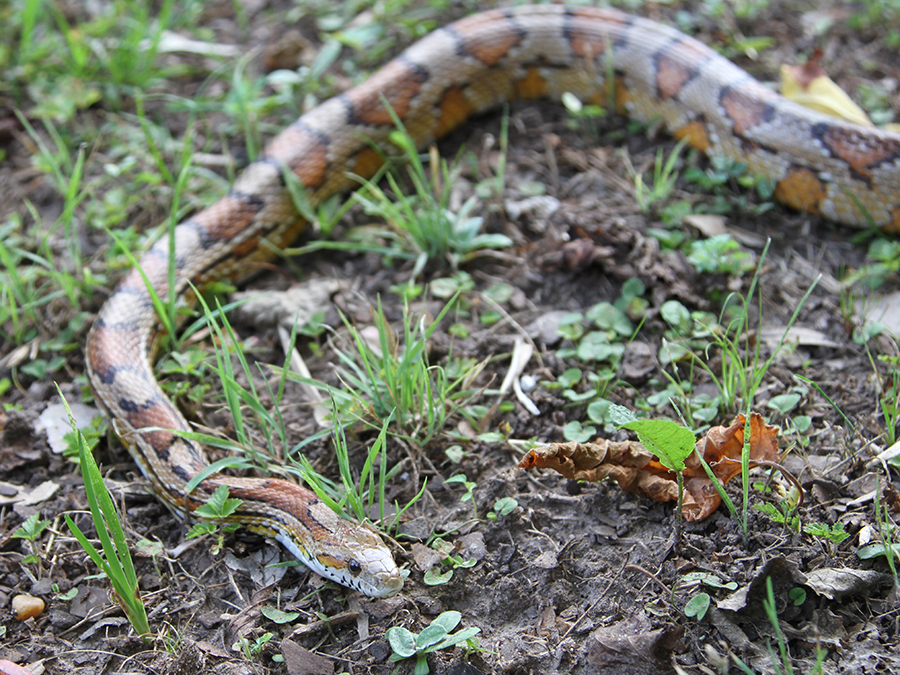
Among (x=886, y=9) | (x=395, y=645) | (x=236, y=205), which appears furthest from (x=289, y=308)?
(x=886, y=9)

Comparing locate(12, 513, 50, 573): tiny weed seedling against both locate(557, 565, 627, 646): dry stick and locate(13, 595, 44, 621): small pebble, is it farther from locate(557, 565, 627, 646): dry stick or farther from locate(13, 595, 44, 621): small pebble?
locate(557, 565, 627, 646): dry stick

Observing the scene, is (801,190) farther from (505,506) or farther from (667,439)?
(505,506)

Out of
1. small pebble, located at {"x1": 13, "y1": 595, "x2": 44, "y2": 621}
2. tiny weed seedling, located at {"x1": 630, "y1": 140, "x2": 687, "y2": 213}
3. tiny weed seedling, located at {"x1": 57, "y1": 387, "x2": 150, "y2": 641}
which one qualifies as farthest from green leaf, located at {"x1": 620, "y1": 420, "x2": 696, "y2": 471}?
small pebble, located at {"x1": 13, "y1": 595, "x2": 44, "y2": 621}

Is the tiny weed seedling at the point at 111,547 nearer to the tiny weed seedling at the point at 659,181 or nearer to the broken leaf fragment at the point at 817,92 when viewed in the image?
the tiny weed seedling at the point at 659,181

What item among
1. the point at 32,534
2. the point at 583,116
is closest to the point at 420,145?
the point at 583,116

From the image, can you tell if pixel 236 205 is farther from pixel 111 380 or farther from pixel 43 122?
pixel 43 122
